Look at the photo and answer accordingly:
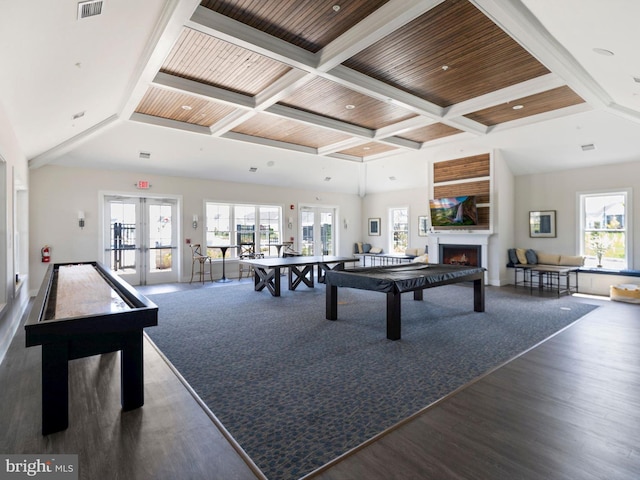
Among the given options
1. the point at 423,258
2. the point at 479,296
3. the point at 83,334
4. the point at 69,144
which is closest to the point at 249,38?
the point at 83,334

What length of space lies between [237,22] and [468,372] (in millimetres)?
4229

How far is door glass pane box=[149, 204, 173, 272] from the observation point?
28.0 feet

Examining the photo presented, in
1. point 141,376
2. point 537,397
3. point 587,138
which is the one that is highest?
point 587,138

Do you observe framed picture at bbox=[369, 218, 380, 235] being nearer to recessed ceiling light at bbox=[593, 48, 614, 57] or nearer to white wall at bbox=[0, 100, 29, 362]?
recessed ceiling light at bbox=[593, 48, 614, 57]

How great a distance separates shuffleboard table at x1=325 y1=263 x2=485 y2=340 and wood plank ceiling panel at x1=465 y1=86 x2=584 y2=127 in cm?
307

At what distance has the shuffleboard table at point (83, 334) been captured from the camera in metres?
2.09

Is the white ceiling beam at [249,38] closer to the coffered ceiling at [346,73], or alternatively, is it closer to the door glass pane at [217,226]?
the coffered ceiling at [346,73]

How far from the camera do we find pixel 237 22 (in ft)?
11.8

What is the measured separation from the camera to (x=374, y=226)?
40.8 feet

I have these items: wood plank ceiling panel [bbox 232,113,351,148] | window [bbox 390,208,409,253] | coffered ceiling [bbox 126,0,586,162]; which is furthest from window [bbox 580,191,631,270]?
wood plank ceiling panel [bbox 232,113,351,148]

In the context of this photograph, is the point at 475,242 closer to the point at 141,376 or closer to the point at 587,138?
the point at 587,138

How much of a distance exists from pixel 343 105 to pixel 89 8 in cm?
422

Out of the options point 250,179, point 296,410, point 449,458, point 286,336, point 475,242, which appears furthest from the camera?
point 250,179

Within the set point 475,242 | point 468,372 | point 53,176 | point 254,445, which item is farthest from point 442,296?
point 53,176
